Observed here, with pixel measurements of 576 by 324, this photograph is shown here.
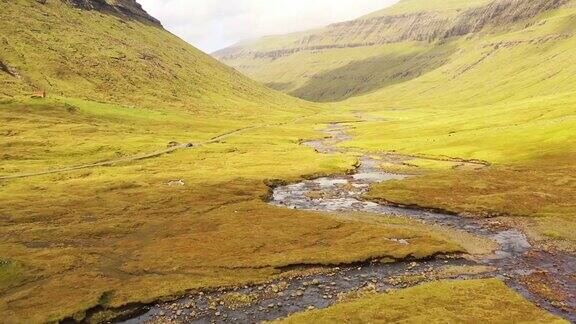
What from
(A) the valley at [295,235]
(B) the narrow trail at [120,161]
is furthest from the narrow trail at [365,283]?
(B) the narrow trail at [120,161]

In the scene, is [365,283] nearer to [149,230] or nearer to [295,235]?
[295,235]

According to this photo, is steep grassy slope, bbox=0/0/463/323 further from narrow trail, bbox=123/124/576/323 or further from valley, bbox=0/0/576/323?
narrow trail, bbox=123/124/576/323

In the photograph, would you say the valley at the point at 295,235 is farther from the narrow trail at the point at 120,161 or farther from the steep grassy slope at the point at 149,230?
the narrow trail at the point at 120,161

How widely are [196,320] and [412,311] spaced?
18.1 metres

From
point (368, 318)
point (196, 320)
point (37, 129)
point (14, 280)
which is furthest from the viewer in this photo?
point (37, 129)

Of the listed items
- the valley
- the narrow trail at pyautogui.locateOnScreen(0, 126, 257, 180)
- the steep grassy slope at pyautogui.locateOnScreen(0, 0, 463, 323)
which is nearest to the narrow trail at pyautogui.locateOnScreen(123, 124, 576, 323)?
the valley

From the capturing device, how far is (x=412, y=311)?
37.8 metres

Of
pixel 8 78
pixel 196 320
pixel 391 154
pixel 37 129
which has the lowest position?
pixel 196 320

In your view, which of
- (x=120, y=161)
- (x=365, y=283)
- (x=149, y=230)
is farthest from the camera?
(x=120, y=161)

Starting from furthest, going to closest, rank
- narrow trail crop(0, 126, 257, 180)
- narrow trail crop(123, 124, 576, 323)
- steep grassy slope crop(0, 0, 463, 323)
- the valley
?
narrow trail crop(0, 126, 257, 180)
steep grassy slope crop(0, 0, 463, 323)
the valley
narrow trail crop(123, 124, 576, 323)

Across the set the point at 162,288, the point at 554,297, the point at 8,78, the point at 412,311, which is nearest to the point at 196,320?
the point at 162,288

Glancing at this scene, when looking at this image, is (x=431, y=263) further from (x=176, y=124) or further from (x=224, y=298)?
(x=176, y=124)

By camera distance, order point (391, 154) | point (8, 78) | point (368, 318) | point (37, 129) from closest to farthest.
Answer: point (368, 318), point (391, 154), point (37, 129), point (8, 78)

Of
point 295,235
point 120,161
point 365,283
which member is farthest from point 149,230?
point 120,161
